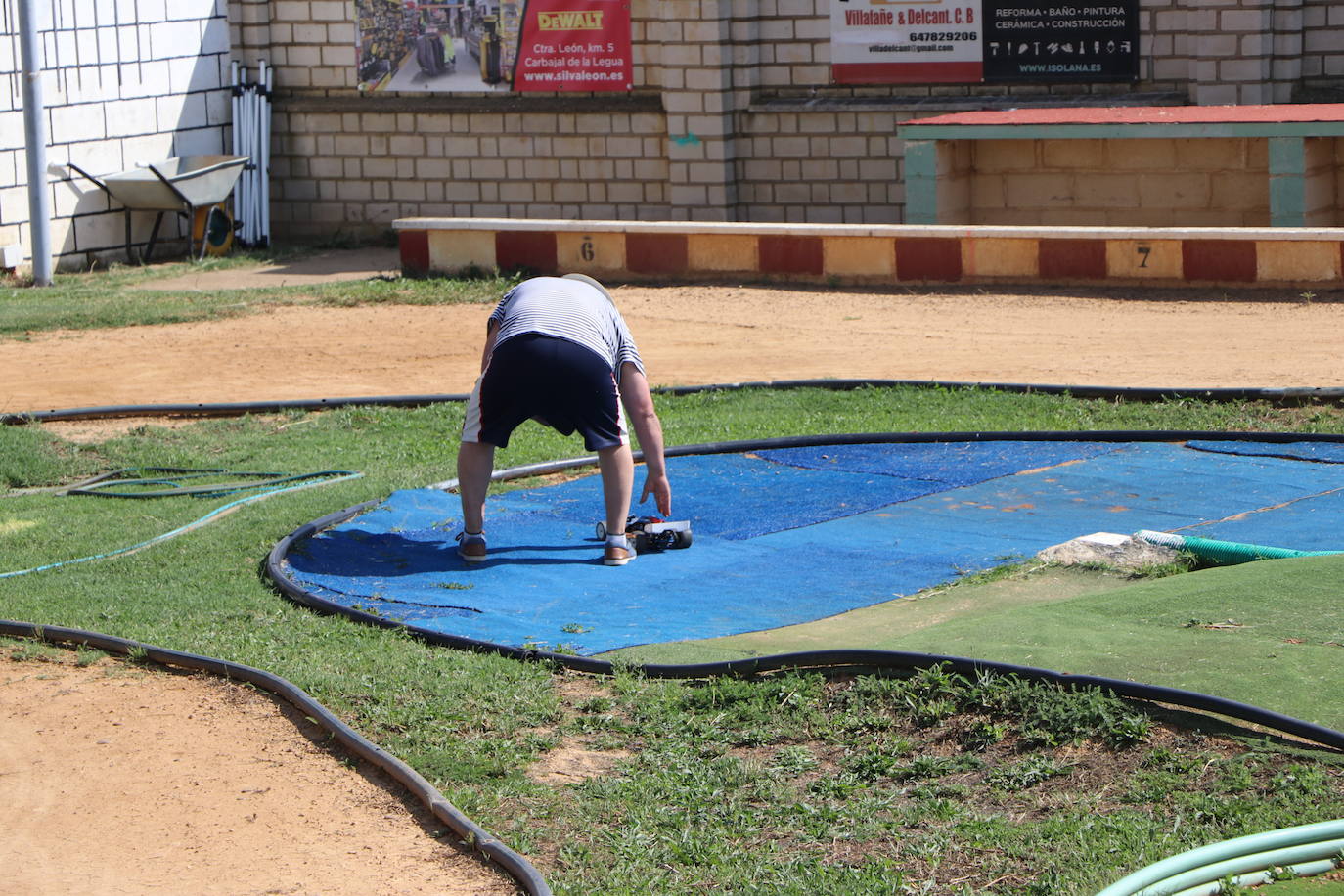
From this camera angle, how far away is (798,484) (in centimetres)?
829

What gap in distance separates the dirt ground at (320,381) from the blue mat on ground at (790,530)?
1195mm

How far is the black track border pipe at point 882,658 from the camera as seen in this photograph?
455 cm

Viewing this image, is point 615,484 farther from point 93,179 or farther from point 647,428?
point 93,179

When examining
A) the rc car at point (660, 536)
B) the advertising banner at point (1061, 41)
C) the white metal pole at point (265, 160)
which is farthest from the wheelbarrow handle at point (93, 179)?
the rc car at point (660, 536)

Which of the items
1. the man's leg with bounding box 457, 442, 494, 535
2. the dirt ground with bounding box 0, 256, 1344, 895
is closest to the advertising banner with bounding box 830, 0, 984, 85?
the dirt ground with bounding box 0, 256, 1344, 895

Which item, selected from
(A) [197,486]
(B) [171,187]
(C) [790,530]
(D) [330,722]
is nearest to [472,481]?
(C) [790,530]

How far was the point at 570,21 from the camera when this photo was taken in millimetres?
18969

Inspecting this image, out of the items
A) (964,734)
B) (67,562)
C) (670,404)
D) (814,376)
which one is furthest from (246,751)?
(814,376)

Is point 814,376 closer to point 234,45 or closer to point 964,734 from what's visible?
point 964,734

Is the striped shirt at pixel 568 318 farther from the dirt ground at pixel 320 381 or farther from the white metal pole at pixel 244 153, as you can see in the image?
the white metal pole at pixel 244 153

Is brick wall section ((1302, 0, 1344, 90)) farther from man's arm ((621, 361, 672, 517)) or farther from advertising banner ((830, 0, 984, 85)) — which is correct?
man's arm ((621, 361, 672, 517))

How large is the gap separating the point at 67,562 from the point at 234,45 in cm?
1393

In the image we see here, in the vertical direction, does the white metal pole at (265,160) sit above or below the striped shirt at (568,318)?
above

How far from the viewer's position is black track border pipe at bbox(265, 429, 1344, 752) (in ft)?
14.9
